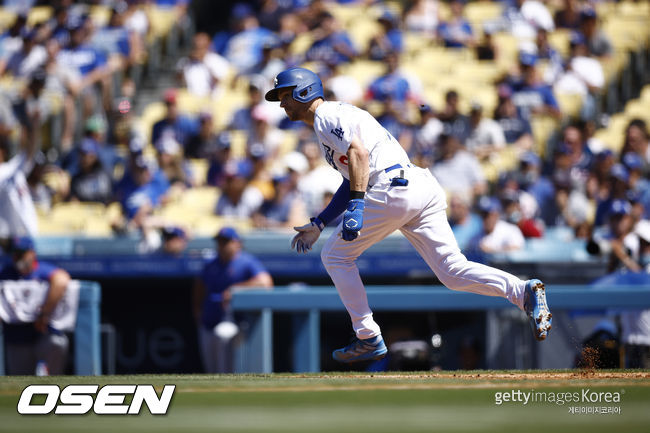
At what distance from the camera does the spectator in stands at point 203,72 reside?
14.4 meters

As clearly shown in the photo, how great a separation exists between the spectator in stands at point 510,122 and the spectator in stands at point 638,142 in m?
1.11

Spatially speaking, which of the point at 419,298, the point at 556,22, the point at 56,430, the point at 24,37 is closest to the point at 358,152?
the point at 56,430

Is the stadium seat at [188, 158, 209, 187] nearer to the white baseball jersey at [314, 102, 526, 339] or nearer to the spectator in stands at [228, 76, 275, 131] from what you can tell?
the spectator in stands at [228, 76, 275, 131]

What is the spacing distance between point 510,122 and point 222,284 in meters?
4.26

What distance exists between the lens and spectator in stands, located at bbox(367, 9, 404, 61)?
46.9ft

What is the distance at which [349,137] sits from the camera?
21.5ft

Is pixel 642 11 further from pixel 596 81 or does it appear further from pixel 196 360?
pixel 196 360

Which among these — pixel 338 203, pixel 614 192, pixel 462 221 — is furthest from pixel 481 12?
pixel 338 203

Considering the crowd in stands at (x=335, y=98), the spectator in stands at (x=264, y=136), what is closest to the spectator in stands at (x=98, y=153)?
the crowd in stands at (x=335, y=98)

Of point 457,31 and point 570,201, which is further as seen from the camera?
point 457,31

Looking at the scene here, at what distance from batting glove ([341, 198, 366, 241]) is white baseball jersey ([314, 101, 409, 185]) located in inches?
12.3

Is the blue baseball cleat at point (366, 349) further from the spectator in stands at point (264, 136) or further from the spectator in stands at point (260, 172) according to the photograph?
the spectator in stands at point (264, 136)

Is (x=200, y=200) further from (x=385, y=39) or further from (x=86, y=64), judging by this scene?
(x=385, y=39)

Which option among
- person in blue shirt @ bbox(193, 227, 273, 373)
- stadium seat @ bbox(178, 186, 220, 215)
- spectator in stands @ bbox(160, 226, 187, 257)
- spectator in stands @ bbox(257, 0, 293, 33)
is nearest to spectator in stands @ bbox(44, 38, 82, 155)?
stadium seat @ bbox(178, 186, 220, 215)
